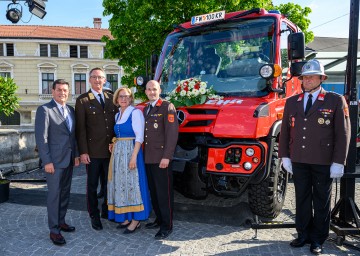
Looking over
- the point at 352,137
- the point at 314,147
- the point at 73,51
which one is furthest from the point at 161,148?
the point at 73,51

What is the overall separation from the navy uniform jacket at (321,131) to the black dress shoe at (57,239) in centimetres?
273

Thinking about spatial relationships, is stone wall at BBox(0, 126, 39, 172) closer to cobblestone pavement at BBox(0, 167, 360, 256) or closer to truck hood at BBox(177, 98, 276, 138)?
cobblestone pavement at BBox(0, 167, 360, 256)

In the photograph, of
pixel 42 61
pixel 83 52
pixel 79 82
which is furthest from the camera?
pixel 79 82

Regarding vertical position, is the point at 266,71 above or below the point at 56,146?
above

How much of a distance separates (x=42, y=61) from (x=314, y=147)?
3275 centimetres

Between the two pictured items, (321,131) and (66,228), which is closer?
(321,131)

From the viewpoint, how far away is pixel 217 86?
15.6ft

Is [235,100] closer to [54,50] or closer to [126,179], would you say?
[126,179]

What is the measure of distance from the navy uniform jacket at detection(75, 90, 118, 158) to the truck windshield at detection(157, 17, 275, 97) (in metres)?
1.22

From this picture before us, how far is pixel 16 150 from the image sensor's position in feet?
27.8

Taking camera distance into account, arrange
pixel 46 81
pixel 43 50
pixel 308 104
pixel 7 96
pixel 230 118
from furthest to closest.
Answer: pixel 46 81 → pixel 43 50 → pixel 7 96 → pixel 230 118 → pixel 308 104

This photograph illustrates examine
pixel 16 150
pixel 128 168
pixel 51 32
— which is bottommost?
pixel 16 150

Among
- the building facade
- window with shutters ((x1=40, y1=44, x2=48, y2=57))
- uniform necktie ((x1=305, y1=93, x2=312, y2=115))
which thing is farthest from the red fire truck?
window with shutters ((x1=40, y1=44, x2=48, y2=57))

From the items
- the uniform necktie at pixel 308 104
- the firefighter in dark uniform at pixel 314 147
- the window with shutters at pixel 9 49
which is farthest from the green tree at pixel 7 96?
the window with shutters at pixel 9 49
